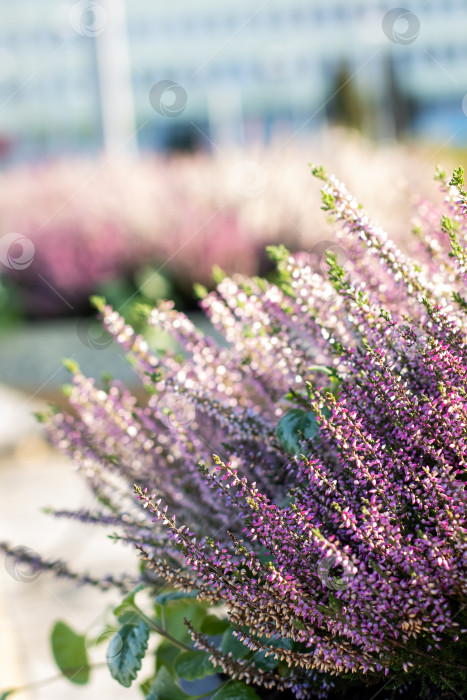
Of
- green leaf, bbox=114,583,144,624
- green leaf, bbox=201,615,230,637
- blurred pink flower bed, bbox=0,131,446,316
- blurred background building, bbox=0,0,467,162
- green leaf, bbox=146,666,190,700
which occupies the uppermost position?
blurred background building, bbox=0,0,467,162

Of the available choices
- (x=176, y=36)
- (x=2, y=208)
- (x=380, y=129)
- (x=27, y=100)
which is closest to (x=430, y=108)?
(x=176, y=36)

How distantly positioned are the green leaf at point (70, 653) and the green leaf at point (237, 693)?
13.4 inches

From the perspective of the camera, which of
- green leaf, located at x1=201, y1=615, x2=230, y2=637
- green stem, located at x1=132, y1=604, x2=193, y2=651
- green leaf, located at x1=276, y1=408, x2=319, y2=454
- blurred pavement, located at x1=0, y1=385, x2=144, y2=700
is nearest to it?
green leaf, located at x1=276, y1=408, x2=319, y2=454

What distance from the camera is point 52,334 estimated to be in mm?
6109

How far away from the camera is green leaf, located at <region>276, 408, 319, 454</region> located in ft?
3.19

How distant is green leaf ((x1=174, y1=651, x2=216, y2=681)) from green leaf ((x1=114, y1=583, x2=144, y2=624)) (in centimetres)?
9

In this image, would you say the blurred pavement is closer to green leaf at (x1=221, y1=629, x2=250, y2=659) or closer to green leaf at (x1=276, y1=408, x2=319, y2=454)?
green leaf at (x1=221, y1=629, x2=250, y2=659)

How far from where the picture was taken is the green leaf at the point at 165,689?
1.14 m

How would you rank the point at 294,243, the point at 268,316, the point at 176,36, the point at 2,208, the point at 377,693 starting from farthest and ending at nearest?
the point at 176,36 → the point at 2,208 → the point at 294,243 → the point at 268,316 → the point at 377,693

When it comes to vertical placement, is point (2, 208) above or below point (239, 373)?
above

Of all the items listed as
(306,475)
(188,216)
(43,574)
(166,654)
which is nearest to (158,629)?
(166,654)

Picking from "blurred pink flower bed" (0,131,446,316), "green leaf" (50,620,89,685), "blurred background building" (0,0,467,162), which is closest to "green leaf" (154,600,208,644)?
"green leaf" (50,620,89,685)

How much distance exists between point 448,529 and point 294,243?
5124 mm

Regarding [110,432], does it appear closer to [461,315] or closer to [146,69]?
[461,315]
